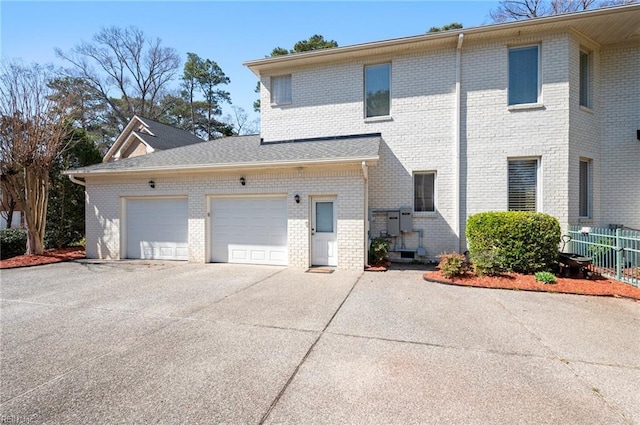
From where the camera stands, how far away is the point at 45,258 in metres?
10.1

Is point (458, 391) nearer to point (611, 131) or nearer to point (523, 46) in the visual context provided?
point (523, 46)

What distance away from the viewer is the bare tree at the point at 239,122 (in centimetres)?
3209

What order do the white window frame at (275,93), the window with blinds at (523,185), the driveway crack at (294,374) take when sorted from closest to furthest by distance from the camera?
the driveway crack at (294,374) < the window with blinds at (523,185) < the white window frame at (275,93)

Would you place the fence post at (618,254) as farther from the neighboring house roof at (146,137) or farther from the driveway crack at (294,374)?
the neighboring house roof at (146,137)

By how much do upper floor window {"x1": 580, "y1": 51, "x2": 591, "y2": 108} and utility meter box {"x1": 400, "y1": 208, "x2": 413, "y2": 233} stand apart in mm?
6245

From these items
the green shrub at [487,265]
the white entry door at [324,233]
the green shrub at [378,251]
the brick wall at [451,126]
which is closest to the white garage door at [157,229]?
the white entry door at [324,233]

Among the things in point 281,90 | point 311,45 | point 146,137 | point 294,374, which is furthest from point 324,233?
point 311,45

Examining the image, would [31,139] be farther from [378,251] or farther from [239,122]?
[239,122]

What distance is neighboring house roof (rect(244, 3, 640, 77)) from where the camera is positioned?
25.0 ft

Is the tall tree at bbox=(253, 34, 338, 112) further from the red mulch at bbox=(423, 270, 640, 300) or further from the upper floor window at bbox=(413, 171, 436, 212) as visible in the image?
the red mulch at bbox=(423, 270, 640, 300)

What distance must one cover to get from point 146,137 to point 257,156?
1163 centimetres

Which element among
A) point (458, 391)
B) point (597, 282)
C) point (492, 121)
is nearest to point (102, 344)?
point (458, 391)

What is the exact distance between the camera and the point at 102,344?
366 centimetres

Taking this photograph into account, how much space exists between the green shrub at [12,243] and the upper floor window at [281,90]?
1101cm
